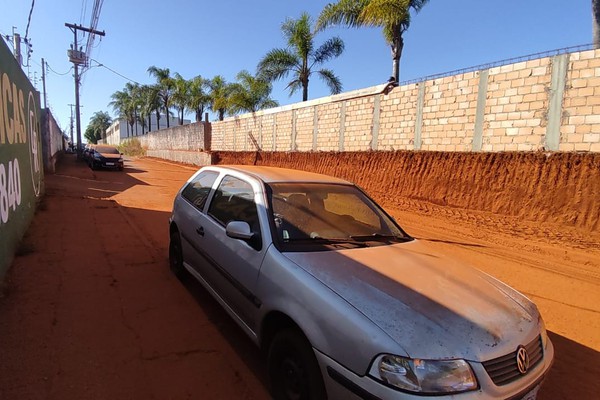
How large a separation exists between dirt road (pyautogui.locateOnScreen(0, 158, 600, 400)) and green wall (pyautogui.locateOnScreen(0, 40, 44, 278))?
1.03 feet

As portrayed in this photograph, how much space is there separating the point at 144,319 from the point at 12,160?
3735 millimetres

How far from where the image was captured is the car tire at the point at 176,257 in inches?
184

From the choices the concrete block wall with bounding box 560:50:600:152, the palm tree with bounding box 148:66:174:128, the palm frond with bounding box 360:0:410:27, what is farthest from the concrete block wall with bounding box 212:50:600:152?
the palm tree with bounding box 148:66:174:128

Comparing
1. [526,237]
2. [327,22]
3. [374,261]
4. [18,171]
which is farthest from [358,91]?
[374,261]

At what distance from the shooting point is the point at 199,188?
452cm

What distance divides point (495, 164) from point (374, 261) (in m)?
8.56

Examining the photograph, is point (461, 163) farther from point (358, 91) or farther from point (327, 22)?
point (327, 22)

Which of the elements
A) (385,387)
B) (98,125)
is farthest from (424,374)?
(98,125)

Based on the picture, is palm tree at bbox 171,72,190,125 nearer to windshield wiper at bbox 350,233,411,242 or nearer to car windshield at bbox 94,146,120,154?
car windshield at bbox 94,146,120,154

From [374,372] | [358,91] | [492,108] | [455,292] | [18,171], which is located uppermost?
[358,91]

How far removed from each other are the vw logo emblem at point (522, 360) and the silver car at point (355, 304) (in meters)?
0.01

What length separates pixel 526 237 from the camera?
8.04 meters

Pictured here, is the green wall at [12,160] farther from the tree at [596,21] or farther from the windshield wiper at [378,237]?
the tree at [596,21]

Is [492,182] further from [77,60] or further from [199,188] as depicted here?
[77,60]
